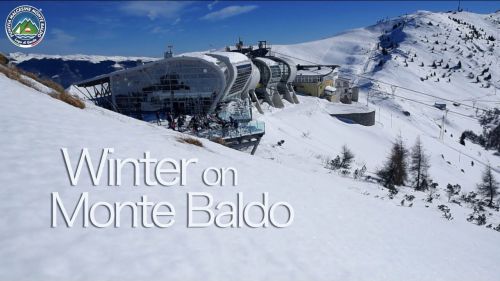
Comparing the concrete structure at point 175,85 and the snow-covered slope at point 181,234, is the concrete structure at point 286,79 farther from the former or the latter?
the snow-covered slope at point 181,234

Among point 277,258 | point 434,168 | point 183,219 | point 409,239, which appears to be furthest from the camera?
point 434,168

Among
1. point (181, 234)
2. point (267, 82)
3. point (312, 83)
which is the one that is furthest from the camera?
point (312, 83)

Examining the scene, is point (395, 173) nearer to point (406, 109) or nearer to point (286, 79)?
point (286, 79)

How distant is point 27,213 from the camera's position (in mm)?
5895

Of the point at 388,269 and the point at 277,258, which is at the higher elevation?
the point at 277,258

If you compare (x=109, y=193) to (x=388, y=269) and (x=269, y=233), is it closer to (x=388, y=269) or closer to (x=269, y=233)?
(x=269, y=233)

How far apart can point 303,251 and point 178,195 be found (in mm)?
2915

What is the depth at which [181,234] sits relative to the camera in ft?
21.5

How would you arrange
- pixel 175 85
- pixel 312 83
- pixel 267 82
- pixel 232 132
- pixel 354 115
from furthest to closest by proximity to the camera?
pixel 312 83 → pixel 354 115 → pixel 267 82 → pixel 175 85 → pixel 232 132

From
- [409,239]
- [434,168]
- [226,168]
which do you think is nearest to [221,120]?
[226,168]

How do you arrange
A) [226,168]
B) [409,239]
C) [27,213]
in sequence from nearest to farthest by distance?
1. [27,213]
2. [409,239]
3. [226,168]

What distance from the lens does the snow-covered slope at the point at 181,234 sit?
539 cm

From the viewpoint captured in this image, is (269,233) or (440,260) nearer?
(269,233)

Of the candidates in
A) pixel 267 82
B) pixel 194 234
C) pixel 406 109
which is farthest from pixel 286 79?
pixel 194 234
